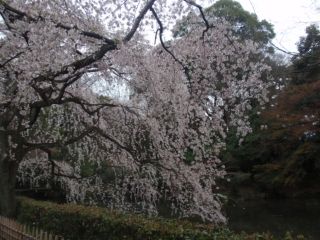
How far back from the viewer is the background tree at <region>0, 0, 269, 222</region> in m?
4.78

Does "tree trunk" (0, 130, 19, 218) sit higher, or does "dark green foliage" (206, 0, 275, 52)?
"dark green foliage" (206, 0, 275, 52)

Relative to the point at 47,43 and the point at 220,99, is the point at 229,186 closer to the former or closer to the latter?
the point at 220,99

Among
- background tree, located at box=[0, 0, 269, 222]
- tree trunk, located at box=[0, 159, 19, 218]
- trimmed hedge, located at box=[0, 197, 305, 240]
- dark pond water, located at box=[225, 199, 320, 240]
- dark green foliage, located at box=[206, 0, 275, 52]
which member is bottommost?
dark pond water, located at box=[225, 199, 320, 240]

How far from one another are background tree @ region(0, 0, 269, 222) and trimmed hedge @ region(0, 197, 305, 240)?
127cm

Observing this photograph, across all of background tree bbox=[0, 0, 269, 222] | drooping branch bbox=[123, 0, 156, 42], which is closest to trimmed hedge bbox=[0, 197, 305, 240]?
background tree bbox=[0, 0, 269, 222]

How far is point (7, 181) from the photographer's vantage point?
261 inches

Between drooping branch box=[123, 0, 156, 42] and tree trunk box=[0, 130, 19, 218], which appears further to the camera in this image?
tree trunk box=[0, 130, 19, 218]

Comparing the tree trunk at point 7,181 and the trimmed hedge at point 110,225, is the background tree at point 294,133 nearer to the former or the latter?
the trimmed hedge at point 110,225

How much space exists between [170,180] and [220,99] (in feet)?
6.70

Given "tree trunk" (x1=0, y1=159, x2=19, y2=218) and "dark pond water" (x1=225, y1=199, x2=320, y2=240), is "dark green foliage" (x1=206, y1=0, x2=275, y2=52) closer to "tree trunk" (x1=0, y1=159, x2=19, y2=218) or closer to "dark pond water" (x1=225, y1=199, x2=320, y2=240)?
"dark pond water" (x1=225, y1=199, x2=320, y2=240)

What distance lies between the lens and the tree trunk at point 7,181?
21.6 feet

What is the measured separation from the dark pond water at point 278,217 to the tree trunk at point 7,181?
→ 8.02 meters

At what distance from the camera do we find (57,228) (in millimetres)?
5402

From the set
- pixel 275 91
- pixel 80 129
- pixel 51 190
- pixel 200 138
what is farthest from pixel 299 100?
pixel 51 190
